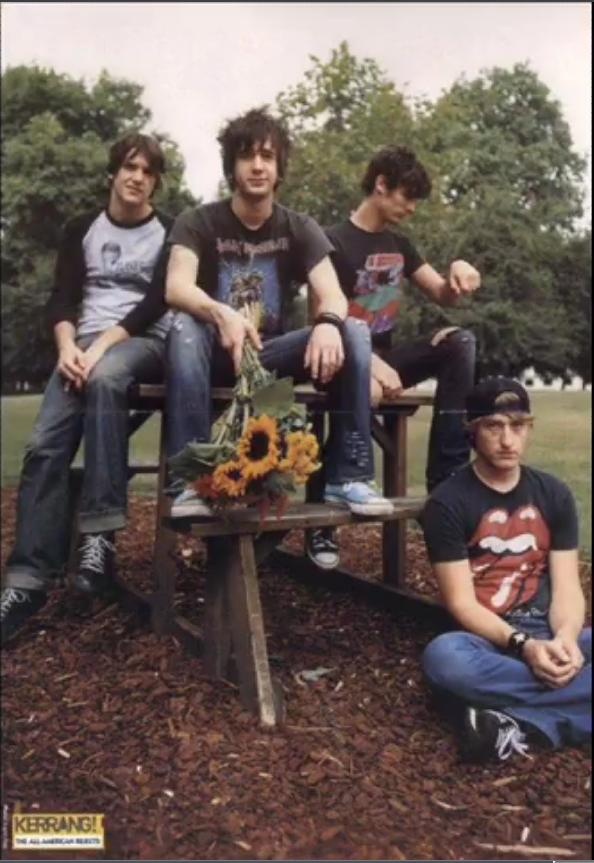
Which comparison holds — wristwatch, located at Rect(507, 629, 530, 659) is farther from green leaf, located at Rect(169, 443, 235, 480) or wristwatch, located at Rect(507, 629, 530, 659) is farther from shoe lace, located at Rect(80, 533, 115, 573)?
shoe lace, located at Rect(80, 533, 115, 573)

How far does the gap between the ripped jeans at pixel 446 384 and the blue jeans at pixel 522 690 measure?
77 cm

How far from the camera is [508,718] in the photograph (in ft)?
7.54

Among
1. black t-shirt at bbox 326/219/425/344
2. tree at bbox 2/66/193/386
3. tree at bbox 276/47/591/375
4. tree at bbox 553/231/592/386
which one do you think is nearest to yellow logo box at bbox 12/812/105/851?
tree at bbox 2/66/193/386

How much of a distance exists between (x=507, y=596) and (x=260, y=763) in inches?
27.5

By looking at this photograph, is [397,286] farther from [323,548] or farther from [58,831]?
[58,831]

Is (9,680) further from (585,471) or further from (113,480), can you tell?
(585,471)

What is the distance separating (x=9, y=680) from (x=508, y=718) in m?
1.23

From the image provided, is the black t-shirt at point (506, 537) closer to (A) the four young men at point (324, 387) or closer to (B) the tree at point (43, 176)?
(A) the four young men at point (324, 387)

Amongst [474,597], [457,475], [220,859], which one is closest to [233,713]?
[220,859]

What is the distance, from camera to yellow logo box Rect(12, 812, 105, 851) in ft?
6.45

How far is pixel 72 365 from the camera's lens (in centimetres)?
269

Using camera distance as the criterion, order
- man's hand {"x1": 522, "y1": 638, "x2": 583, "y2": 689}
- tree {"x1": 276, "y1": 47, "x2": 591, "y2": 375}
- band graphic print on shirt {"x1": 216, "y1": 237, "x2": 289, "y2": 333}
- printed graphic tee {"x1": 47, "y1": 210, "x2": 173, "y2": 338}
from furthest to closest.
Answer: tree {"x1": 276, "y1": 47, "x2": 591, "y2": 375}
printed graphic tee {"x1": 47, "y1": 210, "x2": 173, "y2": 338}
band graphic print on shirt {"x1": 216, "y1": 237, "x2": 289, "y2": 333}
man's hand {"x1": 522, "y1": 638, "x2": 583, "y2": 689}

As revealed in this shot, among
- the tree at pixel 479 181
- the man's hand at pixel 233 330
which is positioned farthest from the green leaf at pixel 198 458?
the tree at pixel 479 181

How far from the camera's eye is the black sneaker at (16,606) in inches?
103
